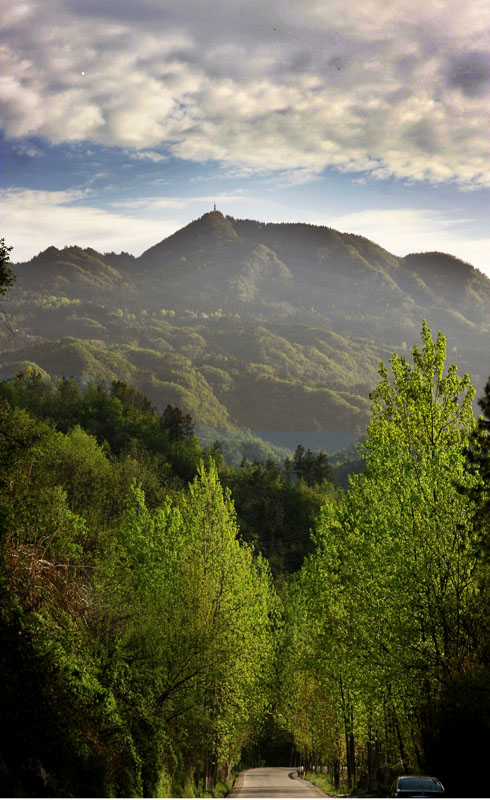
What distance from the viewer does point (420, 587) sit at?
1113 inches

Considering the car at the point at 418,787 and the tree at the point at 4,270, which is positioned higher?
the tree at the point at 4,270

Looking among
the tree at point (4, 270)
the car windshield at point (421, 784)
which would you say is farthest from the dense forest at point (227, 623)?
the car windshield at point (421, 784)

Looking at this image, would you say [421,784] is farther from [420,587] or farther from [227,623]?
[227,623]

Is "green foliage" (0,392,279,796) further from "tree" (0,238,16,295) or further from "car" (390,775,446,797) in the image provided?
"car" (390,775,446,797)

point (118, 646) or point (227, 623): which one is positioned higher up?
point (118, 646)

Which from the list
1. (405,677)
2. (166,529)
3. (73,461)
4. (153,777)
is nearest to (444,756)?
(405,677)

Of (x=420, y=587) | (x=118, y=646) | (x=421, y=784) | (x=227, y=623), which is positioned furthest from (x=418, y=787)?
(x=227, y=623)

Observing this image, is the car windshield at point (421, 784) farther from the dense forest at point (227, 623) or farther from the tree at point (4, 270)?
the tree at point (4, 270)

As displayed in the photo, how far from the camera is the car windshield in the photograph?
857 inches

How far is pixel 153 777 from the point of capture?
29.7 metres

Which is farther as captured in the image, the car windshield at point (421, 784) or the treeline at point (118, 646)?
the treeline at point (118, 646)

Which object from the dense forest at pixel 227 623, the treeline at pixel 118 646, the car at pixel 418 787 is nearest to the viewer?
the car at pixel 418 787

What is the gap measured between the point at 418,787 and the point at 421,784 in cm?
19

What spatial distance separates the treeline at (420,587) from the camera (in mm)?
27203
